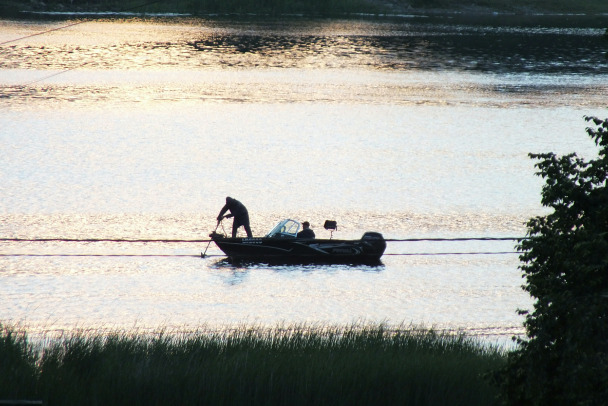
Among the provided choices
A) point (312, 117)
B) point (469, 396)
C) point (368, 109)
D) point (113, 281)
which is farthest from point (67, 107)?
point (469, 396)

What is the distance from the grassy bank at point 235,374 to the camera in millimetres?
11820

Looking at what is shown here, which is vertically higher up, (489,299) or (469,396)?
(469,396)

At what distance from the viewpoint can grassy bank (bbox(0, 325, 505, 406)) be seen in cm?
1182

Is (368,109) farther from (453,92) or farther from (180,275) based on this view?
(180,275)

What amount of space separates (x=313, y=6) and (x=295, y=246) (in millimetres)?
94331

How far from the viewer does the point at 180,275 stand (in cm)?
2442

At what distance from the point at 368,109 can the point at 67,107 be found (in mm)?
21557

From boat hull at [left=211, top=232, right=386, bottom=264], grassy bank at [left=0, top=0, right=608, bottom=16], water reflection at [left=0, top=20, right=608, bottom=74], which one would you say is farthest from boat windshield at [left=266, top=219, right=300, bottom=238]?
grassy bank at [left=0, top=0, right=608, bottom=16]

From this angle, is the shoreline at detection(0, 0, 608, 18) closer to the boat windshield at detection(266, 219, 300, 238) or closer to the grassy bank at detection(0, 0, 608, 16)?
the grassy bank at detection(0, 0, 608, 16)

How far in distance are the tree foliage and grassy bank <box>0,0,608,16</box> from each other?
9169 centimetres

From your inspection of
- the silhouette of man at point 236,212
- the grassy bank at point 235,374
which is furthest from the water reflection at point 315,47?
the grassy bank at point 235,374

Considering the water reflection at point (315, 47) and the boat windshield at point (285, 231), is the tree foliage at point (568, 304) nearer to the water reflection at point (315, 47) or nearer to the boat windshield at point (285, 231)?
the boat windshield at point (285, 231)

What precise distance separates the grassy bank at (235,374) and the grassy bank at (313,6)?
86.6 metres

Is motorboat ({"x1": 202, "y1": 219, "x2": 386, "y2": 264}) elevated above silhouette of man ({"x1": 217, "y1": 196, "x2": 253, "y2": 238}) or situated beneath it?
situated beneath
